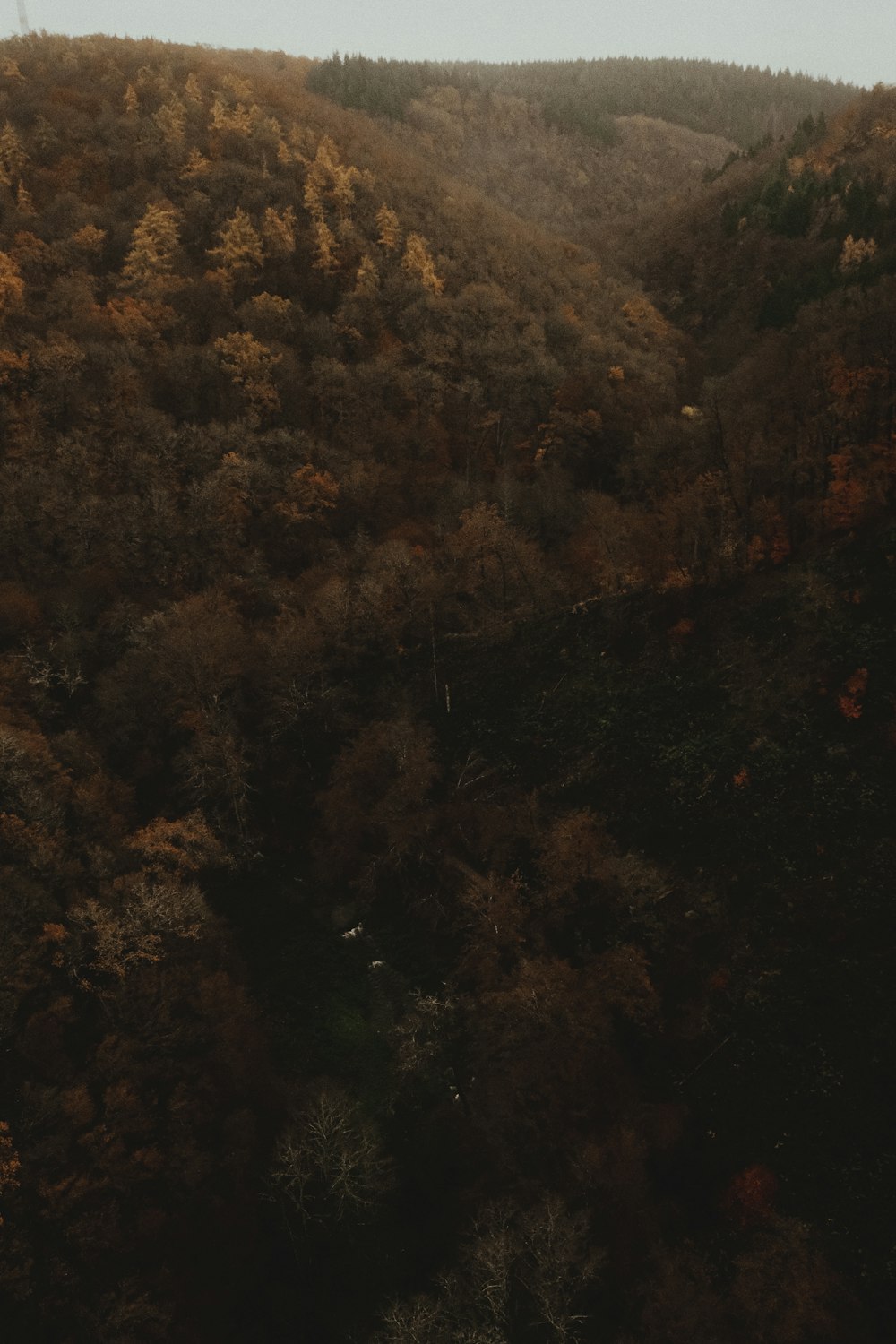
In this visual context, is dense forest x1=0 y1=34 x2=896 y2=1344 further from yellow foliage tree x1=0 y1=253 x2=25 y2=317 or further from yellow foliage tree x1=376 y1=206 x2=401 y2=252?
yellow foliage tree x1=376 y1=206 x2=401 y2=252

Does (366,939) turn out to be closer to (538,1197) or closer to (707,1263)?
(538,1197)

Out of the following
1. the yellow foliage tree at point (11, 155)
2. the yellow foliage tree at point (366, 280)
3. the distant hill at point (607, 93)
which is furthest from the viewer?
the distant hill at point (607, 93)

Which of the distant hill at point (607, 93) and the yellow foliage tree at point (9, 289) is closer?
the yellow foliage tree at point (9, 289)

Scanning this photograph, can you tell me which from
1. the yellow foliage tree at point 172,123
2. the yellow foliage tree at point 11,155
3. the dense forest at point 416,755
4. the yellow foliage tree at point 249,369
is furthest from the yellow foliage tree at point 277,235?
the yellow foliage tree at point 11,155

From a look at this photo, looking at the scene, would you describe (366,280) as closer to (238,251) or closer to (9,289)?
(238,251)

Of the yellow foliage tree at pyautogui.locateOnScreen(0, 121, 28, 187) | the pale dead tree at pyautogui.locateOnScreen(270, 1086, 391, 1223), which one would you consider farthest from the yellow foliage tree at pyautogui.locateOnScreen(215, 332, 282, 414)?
the pale dead tree at pyautogui.locateOnScreen(270, 1086, 391, 1223)

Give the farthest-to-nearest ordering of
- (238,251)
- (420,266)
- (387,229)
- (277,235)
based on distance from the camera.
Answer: (387,229) → (420,266) → (277,235) → (238,251)

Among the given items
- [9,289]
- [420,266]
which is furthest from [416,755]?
[420,266]

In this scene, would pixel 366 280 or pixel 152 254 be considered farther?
pixel 366 280

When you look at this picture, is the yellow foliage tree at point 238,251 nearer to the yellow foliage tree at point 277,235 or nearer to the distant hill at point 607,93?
the yellow foliage tree at point 277,235
